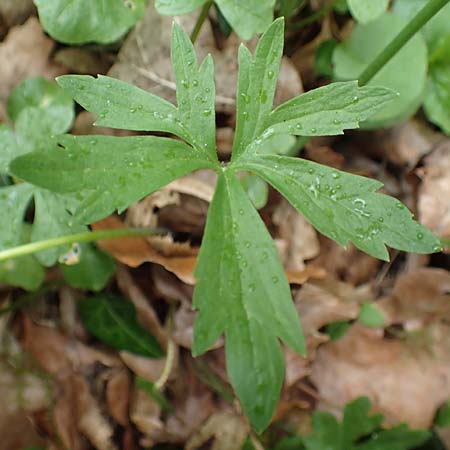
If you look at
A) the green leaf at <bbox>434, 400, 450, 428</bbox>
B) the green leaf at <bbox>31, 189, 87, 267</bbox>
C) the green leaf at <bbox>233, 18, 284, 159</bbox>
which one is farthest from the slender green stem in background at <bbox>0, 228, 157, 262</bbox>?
the green leaf at <bbox>434, 400, 450, 428</bbox>

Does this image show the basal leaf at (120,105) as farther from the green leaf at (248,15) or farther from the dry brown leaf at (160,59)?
the dry brown leaf at (160,59)

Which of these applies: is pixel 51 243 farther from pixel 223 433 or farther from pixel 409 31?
pixel 409 31

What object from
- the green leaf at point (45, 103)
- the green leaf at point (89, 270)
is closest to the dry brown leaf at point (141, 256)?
the green leaf at point (89, 270)

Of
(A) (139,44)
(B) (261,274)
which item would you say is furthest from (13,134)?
(B) (261,274)

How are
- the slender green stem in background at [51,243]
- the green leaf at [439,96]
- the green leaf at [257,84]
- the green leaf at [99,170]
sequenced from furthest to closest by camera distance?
the green leaf at [439,96] < the slender green stem in background at [51,243] < the green leaf at [257,84] < the green leaf at [99,170]

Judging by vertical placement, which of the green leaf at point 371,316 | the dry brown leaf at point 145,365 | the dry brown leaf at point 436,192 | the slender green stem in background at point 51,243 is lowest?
the dry brown leaf at point 145,365

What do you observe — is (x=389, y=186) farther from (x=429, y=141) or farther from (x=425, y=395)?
(x=425, y=395)

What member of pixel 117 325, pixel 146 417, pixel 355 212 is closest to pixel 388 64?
pixel 355 212
